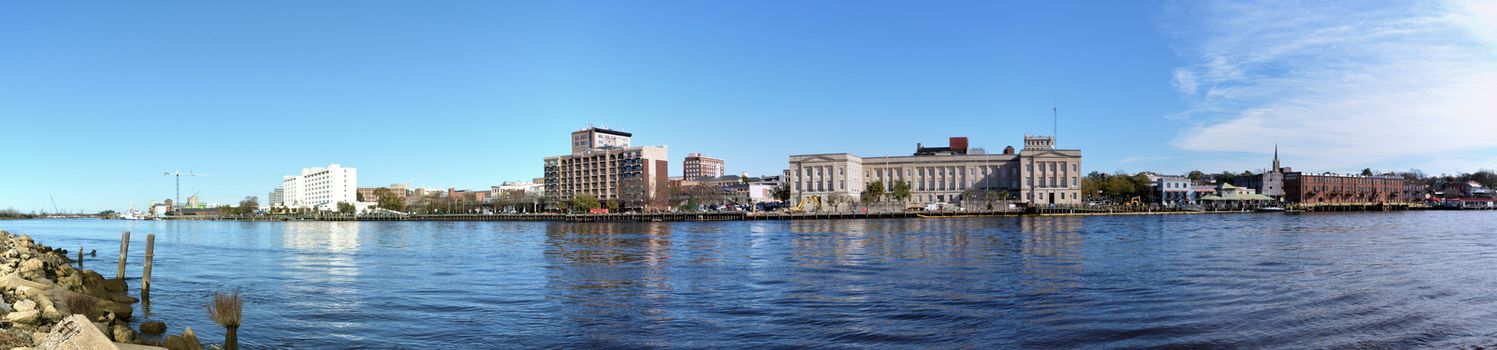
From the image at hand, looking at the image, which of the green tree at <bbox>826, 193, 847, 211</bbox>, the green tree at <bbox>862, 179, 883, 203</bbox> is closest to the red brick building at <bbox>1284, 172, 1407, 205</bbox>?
the green tree at <bbox>862, 179, 883, 203</bbox>

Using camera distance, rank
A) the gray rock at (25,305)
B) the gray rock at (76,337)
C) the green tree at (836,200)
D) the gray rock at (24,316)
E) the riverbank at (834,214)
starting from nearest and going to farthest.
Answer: the gray rock at (76,337), the gray rock at (24,316), the gray rock at (25,305), the riverbank at (834,214), the green tree at (836,200)

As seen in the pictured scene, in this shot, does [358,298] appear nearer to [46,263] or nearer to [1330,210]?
[46,263]

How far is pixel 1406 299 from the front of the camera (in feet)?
63.3

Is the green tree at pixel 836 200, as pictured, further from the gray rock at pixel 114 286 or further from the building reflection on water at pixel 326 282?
the gray rock at pixel 114 286

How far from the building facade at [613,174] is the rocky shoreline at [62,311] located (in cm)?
12936

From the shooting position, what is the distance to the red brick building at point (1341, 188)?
14150 cm

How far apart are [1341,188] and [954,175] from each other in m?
68.0

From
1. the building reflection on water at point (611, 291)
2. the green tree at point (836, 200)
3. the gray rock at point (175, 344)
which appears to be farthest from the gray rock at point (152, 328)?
Answer: the green tree at point (836, 200)

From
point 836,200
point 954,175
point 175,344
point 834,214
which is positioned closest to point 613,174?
point 836,200

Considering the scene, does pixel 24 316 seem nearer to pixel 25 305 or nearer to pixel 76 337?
pixel 25 305

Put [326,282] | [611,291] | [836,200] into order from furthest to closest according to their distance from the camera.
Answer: [836,200]
[326,282]
[611,291]

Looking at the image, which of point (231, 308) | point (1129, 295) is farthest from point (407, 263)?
point (1129, 295)

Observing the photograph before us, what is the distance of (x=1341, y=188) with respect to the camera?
147m

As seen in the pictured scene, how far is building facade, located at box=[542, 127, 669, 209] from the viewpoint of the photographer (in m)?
159
